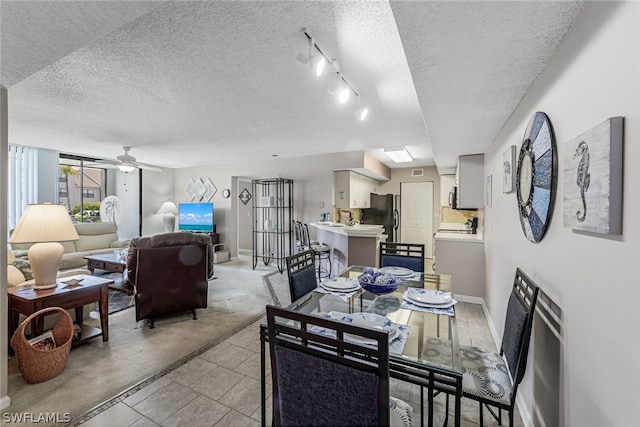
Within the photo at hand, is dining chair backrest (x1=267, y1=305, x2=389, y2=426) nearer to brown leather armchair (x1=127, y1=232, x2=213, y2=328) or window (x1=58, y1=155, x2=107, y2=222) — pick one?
brown leather armchair (x1=127, y1=232, x2=213, y2=328)

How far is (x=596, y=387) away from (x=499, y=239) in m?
1.93

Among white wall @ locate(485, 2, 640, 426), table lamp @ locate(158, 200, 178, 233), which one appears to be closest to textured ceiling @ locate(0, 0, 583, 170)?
white wall @ locate(485, 2, 640, 426)

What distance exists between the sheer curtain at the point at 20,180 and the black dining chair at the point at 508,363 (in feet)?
23.4

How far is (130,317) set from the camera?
3.33 m

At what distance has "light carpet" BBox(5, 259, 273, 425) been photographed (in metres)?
1.91

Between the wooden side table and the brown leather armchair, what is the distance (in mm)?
318

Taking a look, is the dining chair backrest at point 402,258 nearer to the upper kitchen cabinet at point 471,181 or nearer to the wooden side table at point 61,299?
the upper kitchen cabinet at point 471,181

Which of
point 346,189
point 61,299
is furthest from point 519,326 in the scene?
point 346,189

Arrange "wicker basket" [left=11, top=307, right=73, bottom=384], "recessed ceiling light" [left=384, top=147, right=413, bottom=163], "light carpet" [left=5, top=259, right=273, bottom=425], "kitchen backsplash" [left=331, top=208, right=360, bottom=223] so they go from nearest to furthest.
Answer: "light carpet" [left=5, top=259, right=273, bottom=425]
"wicker basket" [left=11, top=307, right=73, bottom=384]
"recessed ceiling light" [left=384, top=147, right=413, bottom=163]
"kitchen backsplash" [left=331, top=208, right=360, bottom=223]

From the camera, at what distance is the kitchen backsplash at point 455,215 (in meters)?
5.85

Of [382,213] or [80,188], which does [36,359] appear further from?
[382,213]

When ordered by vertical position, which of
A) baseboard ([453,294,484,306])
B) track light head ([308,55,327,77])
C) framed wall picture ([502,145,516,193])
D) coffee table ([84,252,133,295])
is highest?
track light head ([308,55,327,77])

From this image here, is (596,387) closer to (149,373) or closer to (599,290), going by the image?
(599,290)

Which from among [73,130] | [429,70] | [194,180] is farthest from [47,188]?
[429,70]
